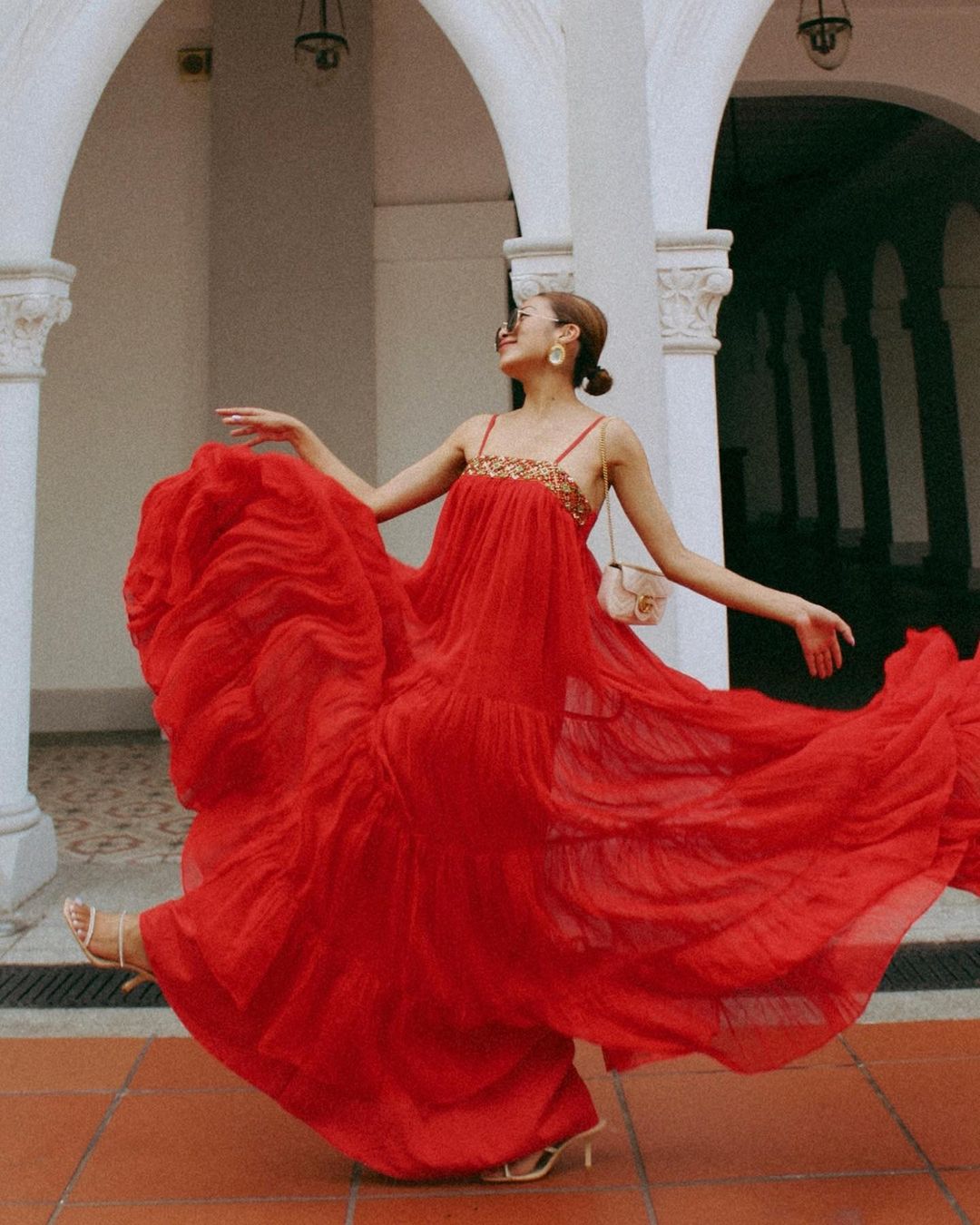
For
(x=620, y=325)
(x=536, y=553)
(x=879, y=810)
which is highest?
(x=620, y=325)

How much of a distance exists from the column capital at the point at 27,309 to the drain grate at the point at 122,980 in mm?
2109

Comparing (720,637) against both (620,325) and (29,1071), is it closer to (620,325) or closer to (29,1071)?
(620,325)

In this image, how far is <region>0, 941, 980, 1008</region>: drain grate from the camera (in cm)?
343

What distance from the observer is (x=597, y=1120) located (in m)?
2.37

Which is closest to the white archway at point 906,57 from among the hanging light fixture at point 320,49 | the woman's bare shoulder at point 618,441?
the hanging light fixture at point 320,49

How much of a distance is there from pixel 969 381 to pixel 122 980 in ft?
37.0

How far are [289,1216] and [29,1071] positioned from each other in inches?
40.1

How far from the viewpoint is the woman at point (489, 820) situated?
6.97ft

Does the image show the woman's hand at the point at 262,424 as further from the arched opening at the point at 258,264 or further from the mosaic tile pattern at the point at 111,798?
the arched opening at the point at 258,264

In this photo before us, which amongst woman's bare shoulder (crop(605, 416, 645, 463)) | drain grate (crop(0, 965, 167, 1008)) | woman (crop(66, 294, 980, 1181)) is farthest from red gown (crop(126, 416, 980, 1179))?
drain grate (crop(0, 965, 167, 1008))

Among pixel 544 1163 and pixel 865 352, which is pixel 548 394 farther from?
pixel 865 352

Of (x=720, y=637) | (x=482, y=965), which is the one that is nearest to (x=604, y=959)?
(x=482, y=965)

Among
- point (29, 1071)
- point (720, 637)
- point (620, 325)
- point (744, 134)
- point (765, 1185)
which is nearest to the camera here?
point (765, 1185)

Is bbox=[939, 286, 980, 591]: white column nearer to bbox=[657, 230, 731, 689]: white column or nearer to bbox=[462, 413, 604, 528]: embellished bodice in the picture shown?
bbox=[657, 230, 731, 689]: white column
